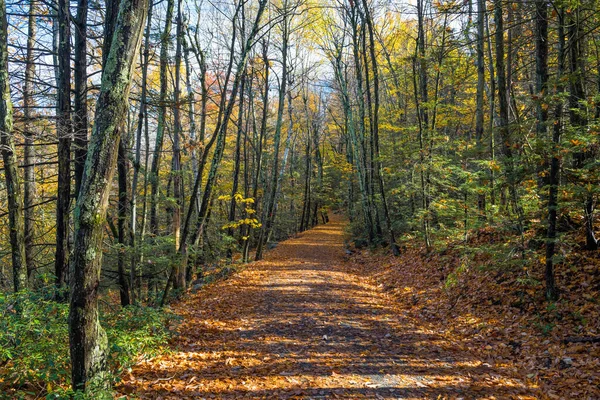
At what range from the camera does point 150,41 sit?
850 cm

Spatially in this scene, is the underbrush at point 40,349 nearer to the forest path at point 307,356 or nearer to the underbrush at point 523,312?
the forest path at point 307,356

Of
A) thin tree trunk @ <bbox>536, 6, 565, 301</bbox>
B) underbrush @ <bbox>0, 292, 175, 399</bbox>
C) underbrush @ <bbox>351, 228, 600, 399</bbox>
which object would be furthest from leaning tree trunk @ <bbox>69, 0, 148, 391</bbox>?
thin tree trunk @ <bbox>536, 6, 565, 301</bbox>

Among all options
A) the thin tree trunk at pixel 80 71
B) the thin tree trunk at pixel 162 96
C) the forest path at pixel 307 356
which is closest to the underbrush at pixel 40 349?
the forest path at pixel 307 356

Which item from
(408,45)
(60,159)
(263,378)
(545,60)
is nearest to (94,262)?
(263,378)

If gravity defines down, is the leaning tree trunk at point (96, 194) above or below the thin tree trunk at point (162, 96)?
below

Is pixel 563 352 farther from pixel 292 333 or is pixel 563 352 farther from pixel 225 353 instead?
pixel 225 353

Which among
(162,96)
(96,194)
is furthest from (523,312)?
(162,96)

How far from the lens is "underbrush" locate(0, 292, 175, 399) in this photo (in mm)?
3488

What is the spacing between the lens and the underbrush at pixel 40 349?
11.4 ft

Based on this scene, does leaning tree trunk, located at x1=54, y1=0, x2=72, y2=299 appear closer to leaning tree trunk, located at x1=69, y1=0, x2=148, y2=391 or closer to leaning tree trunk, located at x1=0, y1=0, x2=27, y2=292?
leaning tree trunk, located at x1=0, y1=0, x2=27, y2=292

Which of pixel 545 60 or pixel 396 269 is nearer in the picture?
pixel 545 60

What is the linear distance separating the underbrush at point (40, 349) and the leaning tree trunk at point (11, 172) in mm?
1761

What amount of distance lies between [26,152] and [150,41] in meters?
4.40

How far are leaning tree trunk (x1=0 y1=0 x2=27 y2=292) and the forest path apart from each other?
2.98 meters
